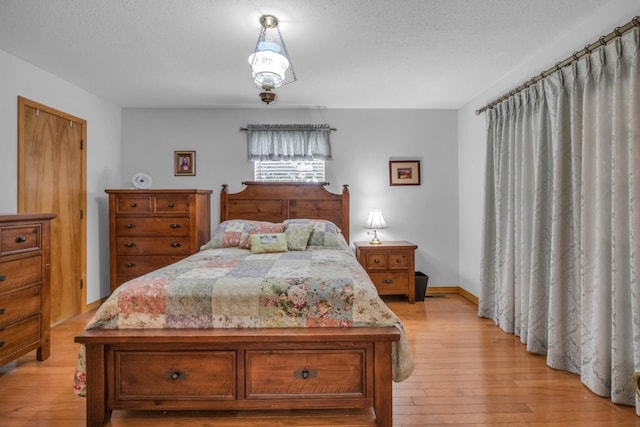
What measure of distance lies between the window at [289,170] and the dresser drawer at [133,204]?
4.13 feet

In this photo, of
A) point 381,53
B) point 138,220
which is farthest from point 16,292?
point 381,53

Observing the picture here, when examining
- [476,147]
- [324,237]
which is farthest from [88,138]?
[476,147]

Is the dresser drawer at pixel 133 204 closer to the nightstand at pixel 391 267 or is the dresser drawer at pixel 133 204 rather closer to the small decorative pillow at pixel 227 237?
the small decorative pillow at pixel 227 237

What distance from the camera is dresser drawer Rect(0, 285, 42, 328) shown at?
2.25m

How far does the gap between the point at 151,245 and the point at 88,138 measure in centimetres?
133

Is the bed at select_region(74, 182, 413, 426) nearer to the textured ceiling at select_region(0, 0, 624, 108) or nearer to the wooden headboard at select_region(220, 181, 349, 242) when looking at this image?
the textured ceiling at select_region(0, 0, 624, 108)

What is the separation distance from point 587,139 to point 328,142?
2637 millimetres

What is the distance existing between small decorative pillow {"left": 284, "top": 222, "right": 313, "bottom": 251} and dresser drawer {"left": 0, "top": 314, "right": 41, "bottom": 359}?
1.97m

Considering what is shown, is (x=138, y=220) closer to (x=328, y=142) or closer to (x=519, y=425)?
(x=328, y=142)

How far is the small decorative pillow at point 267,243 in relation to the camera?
3047mm

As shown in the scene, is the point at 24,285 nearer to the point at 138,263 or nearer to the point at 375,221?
the point at 138,263

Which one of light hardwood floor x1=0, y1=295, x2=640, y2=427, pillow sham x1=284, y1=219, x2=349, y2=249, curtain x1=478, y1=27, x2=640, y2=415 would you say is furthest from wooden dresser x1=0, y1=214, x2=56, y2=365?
curtain x1=478, y1=27, x2=640, y2=415

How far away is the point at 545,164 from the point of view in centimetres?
261

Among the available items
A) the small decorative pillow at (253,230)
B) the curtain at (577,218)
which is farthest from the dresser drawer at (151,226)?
the curtain at (577,218)
